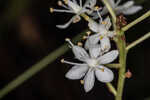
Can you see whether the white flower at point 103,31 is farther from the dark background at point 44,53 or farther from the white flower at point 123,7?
the dark background at point 44,53

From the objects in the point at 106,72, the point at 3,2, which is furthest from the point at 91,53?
the point at 3,2

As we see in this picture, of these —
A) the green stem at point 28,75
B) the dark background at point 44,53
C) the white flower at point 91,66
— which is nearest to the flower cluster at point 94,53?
the white flower at point 91,66

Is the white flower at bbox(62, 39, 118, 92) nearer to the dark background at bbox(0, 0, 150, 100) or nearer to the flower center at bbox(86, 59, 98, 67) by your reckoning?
the flower center at bbox(86, 59, 98, 67)

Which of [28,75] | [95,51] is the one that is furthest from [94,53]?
[28,75]

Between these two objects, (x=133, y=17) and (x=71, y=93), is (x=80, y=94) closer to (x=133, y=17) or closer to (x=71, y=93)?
(x=71, y=93)

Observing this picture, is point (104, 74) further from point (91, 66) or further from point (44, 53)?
point (44, 53)

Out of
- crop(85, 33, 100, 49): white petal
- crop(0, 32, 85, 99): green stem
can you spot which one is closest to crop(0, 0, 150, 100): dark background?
crop(0, 32, 85, 99): green stem
